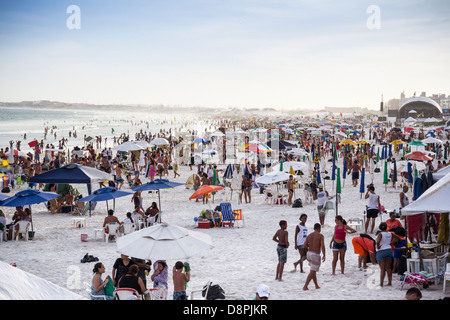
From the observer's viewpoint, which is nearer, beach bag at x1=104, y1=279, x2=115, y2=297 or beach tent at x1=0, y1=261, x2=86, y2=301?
beach tent at x1=0, y1=261, x2=86, y2=301

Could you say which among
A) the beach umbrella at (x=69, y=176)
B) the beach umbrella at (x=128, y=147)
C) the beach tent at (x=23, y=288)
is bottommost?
the beach umbrella at (x=69, y=176)

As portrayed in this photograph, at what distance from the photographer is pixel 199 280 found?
28.4ft

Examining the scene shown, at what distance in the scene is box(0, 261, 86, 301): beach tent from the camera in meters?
3.59

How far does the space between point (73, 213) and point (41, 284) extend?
39.0 ft

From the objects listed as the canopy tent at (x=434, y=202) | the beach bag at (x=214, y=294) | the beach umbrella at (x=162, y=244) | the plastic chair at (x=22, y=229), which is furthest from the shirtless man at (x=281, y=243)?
the plastic chair at (x=22, y=229)

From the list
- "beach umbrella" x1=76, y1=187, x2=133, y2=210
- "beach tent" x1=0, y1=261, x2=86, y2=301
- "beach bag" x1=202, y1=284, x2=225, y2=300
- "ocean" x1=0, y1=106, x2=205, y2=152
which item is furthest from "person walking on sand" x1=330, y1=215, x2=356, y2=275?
"ocean" x1=0, y1=106, x2=205, y2=152

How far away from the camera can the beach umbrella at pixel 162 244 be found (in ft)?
21.9

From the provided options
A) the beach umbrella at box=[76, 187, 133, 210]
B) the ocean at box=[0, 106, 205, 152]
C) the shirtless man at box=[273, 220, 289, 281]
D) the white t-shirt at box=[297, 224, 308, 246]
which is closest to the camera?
the shirtless man at box=[273, 220, 289, 281]

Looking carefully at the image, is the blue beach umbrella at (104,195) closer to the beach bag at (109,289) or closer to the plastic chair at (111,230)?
the plastic chair at (111,230)

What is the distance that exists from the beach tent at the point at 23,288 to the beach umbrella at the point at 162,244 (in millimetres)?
2432

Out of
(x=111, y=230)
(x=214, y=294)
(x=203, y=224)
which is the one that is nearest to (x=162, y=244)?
(x=214, y=294)

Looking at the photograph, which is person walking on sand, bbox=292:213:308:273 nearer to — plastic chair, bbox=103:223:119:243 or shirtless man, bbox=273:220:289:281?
shirtless man, bbox=273:220:289:281

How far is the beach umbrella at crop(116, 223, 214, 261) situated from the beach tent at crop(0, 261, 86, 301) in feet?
7.98
